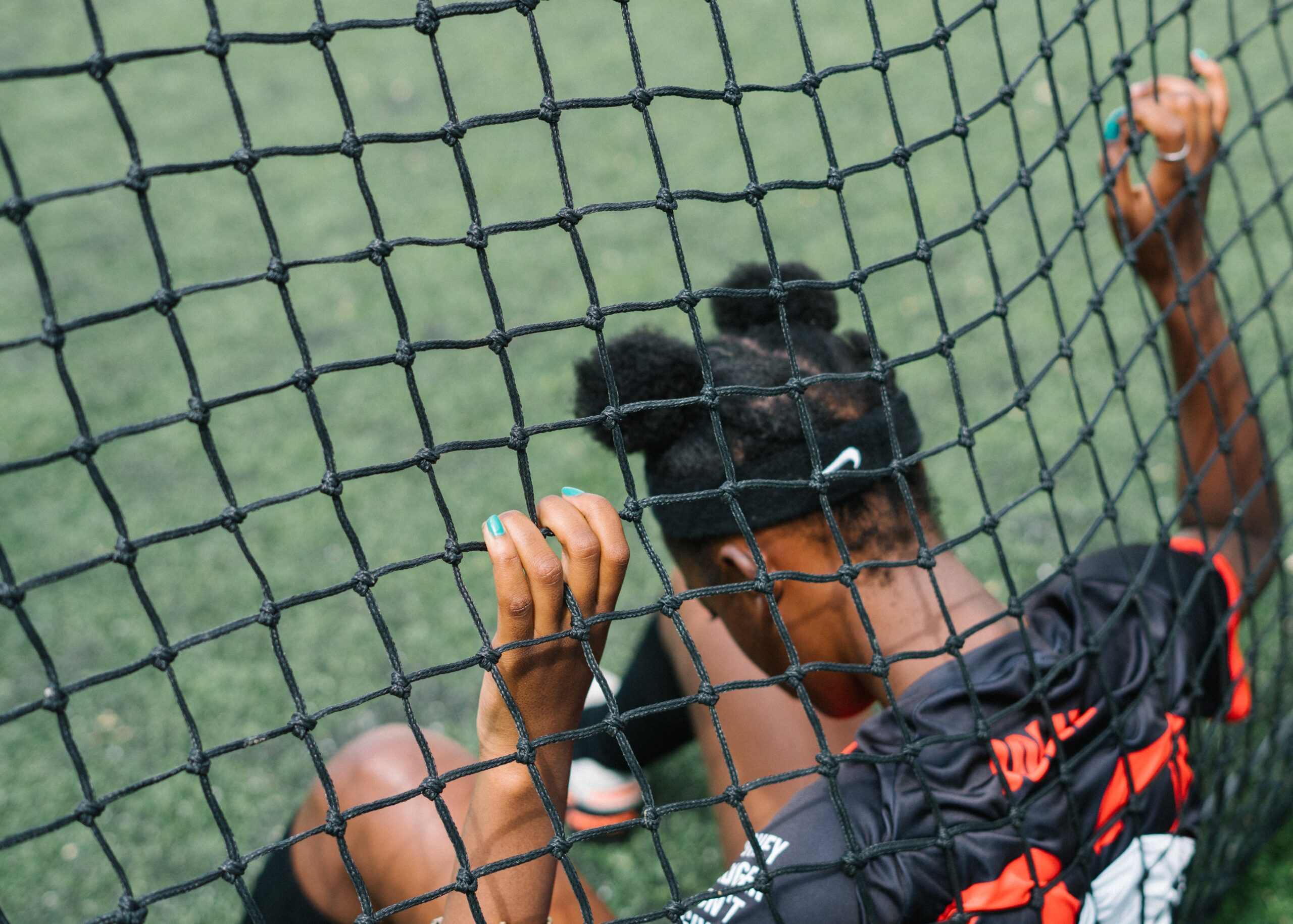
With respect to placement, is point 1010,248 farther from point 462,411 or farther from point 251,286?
point 251,286

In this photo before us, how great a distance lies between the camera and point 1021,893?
5.04ft

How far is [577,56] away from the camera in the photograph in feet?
22.6

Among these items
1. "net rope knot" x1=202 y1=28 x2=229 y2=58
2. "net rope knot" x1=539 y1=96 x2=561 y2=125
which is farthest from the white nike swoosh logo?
"net rope knot" x1=202 y1=28 x2=229 y2=58

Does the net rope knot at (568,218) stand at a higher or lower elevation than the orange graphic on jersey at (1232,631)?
higher

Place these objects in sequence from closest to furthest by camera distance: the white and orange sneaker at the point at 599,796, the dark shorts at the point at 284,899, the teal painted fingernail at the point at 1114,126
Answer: the teal painted fingernail at the point at 1114,126 → the dark shorts at the point at 284,899 → the white and orange sneaker at the point at 599,796

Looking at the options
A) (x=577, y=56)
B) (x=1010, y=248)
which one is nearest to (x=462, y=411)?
(x=1010, y=248)

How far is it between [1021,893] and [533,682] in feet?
2.48

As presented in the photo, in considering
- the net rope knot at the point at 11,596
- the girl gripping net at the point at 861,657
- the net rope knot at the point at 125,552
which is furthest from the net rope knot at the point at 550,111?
the net rope knot at the point at 11,596

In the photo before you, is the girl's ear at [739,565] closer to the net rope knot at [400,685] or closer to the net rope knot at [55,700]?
the net rope knot at [400,685]

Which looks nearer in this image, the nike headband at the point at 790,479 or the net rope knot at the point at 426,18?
the net rope knot at the point at 426,18

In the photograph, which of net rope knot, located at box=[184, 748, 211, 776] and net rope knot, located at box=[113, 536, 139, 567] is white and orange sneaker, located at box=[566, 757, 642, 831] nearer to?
net rope knot, located at box=[184, 748, 211, 776]

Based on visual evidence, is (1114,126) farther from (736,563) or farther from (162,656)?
(162,656)

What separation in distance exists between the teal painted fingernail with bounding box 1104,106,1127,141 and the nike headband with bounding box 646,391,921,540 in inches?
23.9

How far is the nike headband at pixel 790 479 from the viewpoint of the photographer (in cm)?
168
